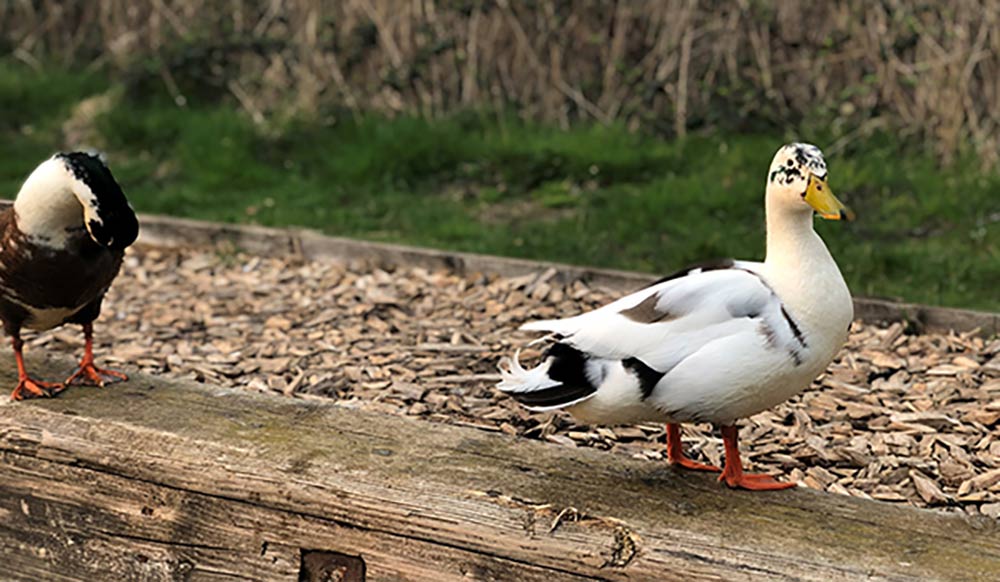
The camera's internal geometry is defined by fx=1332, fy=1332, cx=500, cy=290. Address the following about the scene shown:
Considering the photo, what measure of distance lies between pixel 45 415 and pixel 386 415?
2.47 ft

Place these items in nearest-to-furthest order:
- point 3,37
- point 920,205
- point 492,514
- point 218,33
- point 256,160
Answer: point 492,514
point 920,205
point 256,160
point 218,33
point 3,37

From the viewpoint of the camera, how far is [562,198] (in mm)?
6504

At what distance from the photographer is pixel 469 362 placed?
4125 millimetres

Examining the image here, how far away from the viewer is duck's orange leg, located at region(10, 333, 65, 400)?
3.09 m

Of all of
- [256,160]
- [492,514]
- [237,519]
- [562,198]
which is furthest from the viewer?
[256,160]

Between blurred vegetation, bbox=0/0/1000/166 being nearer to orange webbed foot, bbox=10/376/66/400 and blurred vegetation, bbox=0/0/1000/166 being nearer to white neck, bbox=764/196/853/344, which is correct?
white neck, bbox=764/196/853/344

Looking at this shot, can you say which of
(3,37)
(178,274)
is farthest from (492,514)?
(3,37)

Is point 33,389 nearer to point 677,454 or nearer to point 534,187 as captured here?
point 677,454

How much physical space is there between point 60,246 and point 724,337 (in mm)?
1603

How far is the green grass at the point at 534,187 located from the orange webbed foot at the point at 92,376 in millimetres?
2740

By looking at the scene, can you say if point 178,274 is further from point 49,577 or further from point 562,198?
point 49,577

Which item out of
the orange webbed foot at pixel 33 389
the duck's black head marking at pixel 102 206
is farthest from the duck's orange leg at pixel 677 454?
the orange webbed foot at pixel 33 389

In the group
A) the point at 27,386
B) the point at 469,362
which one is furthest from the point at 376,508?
the point at 469,362

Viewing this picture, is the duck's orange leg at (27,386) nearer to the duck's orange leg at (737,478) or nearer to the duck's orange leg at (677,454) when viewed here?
the duck's orange leg at (677,454)
